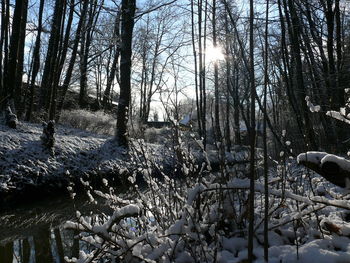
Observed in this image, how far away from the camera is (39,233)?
4629 mm

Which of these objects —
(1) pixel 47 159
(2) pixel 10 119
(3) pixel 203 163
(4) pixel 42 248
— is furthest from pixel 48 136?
(3) pixel 203 163

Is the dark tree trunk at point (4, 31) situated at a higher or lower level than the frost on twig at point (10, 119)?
higher

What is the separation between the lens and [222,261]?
201cm

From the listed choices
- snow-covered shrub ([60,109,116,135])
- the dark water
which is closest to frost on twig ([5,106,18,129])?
the dark water

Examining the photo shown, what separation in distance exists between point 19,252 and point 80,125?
11.3m

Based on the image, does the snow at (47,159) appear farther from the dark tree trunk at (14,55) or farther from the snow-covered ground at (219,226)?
the snow-covered ground at (219,226)

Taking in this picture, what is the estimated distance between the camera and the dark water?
3.73m

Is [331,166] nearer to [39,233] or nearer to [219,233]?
[219,233]

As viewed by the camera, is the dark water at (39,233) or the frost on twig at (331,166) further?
the dark water at (39,233)

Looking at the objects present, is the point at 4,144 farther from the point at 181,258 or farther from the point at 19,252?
the point at 181,258

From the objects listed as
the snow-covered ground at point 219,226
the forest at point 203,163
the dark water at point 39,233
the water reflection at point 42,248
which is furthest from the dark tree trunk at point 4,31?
the snow-covered ground at point 219,226

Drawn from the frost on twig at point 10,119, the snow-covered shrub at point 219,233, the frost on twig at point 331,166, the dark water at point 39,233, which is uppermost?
the frost on twig at point 10,119

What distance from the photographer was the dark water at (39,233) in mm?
3727

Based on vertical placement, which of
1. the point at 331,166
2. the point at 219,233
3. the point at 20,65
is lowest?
the point at 219,233
